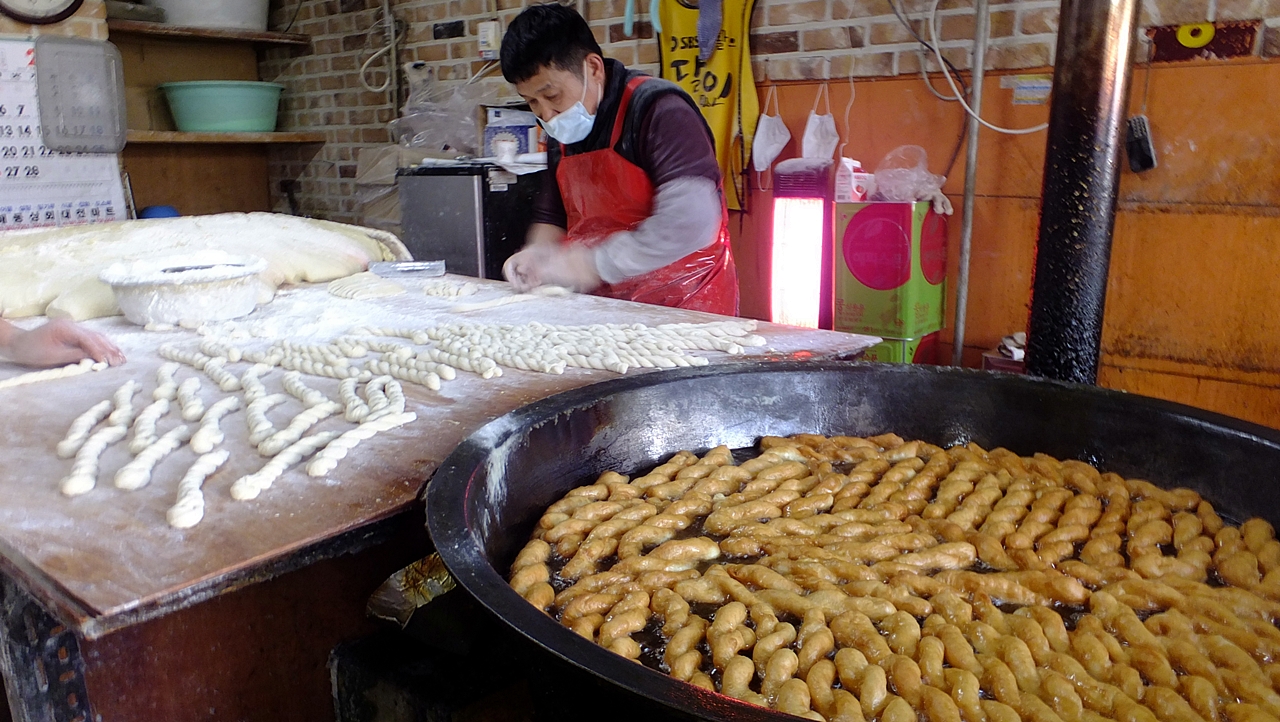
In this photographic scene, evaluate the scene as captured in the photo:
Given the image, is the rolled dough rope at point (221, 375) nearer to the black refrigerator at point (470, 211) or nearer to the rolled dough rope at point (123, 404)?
the rolled dough rope at point (123, 404)

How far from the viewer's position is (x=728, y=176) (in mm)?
3773

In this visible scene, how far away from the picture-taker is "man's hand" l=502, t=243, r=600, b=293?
262cm

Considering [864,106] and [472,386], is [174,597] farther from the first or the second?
[864,106]

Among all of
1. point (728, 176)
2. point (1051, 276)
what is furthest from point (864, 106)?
point (1051, 276)

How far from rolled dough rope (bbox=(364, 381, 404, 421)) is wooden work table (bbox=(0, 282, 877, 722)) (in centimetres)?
4

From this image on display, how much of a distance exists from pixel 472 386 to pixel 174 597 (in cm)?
82

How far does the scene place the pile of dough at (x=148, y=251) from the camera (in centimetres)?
233

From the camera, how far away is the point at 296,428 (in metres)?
1.40

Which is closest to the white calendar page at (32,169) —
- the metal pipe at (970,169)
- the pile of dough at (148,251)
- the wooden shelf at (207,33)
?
the wooden shelf at (207,33)

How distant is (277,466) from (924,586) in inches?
35.3

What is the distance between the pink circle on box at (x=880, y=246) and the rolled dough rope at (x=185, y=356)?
224cm

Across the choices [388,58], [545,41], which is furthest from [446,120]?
[545,41]

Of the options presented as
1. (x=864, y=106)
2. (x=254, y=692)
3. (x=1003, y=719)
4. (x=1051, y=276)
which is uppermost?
(x=864, y=106)

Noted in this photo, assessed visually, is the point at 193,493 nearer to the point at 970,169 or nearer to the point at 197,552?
the point at 197,552
